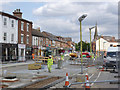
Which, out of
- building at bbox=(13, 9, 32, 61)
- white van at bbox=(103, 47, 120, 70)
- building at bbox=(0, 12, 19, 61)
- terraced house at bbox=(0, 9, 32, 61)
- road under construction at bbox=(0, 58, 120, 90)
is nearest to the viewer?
road under construction at bbox=(0, 58, 120, 90)

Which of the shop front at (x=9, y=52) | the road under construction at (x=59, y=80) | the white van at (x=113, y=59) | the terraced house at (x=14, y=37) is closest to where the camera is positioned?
the road under construction at (x=59, y=80)

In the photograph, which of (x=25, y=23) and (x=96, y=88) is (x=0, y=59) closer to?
(x=25, y=23)

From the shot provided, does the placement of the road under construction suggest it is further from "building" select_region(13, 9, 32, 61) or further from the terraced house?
"building" select_region(13, 9, 32, 61)

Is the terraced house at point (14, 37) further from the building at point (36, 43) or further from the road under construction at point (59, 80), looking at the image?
the road under construction at point (59, 80)

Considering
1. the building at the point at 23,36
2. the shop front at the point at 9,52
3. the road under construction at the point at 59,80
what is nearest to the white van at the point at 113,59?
the road under construction at the point at 59,80

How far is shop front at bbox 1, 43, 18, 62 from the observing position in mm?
36900

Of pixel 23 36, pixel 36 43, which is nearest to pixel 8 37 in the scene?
pixel 23 36

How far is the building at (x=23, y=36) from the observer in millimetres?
43125

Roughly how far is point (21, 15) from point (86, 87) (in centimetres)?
3733

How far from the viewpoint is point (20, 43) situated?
43.1 m

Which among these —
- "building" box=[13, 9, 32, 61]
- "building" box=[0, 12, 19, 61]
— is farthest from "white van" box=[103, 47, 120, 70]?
"building" box=[13, 9, 32, 61]

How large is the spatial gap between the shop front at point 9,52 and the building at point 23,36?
165cm

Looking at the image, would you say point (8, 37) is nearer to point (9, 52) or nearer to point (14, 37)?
point (14, 37)

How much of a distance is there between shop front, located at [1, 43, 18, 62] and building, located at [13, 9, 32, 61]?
64.9 inches
